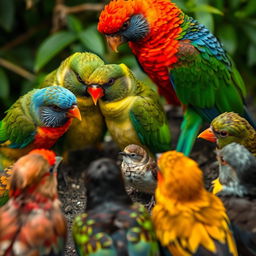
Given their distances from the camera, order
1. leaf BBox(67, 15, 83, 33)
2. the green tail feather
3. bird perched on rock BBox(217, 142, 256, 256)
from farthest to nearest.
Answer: leaf BBox(67, 15, 83, 33) < the green tail feather < bird perched on rock BBox(217, 142, 256, 256)

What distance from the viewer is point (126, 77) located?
5363mm

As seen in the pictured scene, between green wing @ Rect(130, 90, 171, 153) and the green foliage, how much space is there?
1.48 meters

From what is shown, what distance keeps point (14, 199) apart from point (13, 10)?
4.26 m

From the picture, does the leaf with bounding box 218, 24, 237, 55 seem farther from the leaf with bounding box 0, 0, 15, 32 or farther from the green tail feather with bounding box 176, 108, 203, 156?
the leaf with bounding box 0, 0, 15, 32

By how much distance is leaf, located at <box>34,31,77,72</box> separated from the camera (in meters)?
6.86

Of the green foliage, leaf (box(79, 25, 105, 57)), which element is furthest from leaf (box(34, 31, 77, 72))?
leaf (box(79, 25, 105, 57))

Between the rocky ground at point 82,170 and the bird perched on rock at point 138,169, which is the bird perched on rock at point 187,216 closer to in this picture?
the bird perched on rock at point 138,169

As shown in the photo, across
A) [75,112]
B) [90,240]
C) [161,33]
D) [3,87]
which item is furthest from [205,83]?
[3,87]

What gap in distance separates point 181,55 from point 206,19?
131 centimetres

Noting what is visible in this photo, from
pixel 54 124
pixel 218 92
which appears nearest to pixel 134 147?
pixel 54 124

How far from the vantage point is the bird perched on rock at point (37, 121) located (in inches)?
195

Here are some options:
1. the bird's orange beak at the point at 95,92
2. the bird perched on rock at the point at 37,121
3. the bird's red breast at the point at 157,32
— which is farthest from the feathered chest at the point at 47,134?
the bird's red breast at the point at 157,32

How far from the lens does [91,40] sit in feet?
22.7

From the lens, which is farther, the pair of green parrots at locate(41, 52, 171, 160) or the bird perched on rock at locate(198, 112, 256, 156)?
the pair of green parrots at locate(41, 52, 171, 160)
